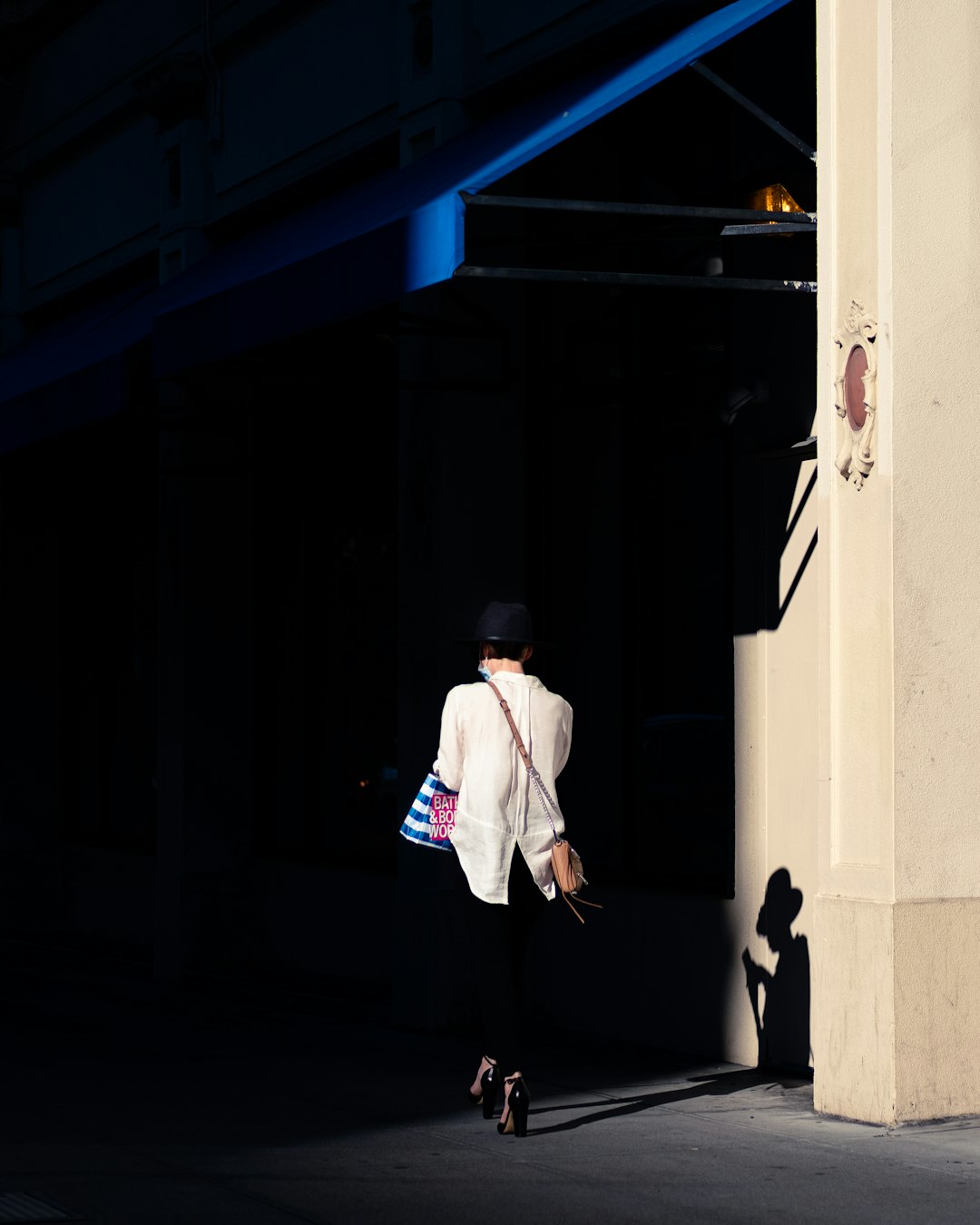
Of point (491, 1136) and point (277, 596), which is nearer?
point (491, 1136)

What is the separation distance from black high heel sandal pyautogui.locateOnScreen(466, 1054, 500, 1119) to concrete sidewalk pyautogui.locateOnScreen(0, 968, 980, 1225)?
0.08m

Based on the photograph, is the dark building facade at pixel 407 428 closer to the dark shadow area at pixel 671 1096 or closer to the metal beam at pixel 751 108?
the metal beam at pixel 751 108

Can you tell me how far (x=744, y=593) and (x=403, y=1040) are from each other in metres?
2.85

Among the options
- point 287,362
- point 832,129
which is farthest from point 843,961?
point 287,362

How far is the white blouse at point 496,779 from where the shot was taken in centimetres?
791

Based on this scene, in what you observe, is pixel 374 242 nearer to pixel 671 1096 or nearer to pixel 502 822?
pixel 502 822

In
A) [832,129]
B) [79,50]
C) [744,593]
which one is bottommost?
[744,593]

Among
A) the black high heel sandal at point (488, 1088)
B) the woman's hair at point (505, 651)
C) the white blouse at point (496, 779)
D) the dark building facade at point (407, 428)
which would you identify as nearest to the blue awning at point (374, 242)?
the dark building facade at point (407, 428)

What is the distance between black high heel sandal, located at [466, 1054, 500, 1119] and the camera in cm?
783

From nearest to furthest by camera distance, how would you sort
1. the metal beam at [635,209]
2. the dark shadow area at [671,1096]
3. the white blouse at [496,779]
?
the white blouse at [496,779], the dark shadow area at [671,1096], the metal beam at [635,209]

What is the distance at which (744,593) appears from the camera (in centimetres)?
973

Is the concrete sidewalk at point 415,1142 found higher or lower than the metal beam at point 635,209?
lower

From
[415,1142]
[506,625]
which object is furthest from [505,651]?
[415,1142]

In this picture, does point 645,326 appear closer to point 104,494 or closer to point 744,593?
point 744,593
